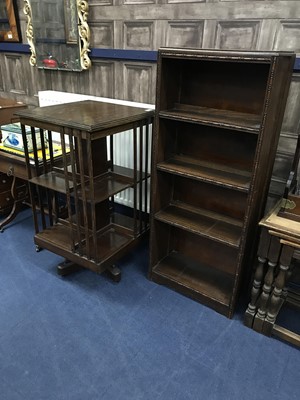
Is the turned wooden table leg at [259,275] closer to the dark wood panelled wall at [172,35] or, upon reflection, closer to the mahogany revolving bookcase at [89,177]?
the dark wood panelled wall at [172,35]

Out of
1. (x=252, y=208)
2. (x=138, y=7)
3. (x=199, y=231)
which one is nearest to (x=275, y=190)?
(x=252, y=208)

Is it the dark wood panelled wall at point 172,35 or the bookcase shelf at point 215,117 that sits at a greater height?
the dark wood panelled wall at point 172,35

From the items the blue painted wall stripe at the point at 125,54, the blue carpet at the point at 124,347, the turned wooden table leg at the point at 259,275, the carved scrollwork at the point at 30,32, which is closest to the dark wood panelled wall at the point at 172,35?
the blue painted wall stripe at the point at 125,54

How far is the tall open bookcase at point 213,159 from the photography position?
5.07 ft

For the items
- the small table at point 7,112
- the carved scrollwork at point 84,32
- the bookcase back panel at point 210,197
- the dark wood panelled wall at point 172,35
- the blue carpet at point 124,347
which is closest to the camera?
the blue carpet at point 124,347

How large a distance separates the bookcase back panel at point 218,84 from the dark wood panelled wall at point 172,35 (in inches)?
11.1

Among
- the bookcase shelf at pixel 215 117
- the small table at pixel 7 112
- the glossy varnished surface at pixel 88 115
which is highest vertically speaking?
the bookcase shelf at pixel 215 117

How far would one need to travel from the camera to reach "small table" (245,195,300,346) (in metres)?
1.58

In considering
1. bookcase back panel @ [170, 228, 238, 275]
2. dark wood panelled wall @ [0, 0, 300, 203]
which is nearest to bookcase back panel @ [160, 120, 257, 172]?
dark wood panelled wall @ [0, 0, 300, 203]

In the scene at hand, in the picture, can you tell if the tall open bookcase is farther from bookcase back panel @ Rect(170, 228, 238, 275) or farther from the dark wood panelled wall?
the dark wood panelled wall

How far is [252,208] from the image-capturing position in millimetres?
1660

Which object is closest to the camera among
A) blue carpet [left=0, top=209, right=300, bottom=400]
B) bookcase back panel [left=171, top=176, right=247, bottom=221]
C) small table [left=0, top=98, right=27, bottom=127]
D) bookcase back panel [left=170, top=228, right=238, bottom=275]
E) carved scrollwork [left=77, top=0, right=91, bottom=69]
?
blue carpet [left=0, top=209, right=300, bottom=400]

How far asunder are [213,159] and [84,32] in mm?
1483

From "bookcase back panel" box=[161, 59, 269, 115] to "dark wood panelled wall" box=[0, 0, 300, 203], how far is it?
28 centimetres
